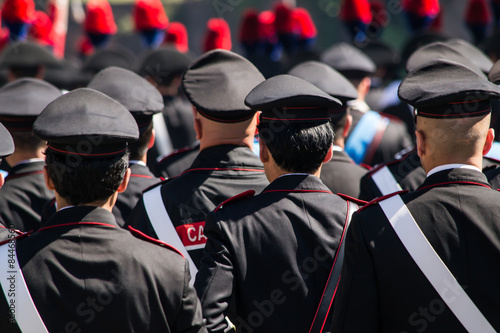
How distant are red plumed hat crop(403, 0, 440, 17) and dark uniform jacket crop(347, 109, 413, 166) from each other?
467 centimetres

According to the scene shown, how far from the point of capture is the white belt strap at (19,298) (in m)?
2.33

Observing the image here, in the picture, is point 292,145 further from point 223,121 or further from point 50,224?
point 50,224

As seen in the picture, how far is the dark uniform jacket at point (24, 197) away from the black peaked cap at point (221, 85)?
927 millimetres

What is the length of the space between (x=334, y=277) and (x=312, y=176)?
411mm

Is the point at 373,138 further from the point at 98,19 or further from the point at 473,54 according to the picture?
the point at 98,19

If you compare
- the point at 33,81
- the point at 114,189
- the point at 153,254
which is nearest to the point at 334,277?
the point at 153,254

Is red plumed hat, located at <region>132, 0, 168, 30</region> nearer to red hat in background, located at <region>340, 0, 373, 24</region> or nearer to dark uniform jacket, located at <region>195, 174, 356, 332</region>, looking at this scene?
red hat in background, located at <region>340, 0, 373, 24</region>

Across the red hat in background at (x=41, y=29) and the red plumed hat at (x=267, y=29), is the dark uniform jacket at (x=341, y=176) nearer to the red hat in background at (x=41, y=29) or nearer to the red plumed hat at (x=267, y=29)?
the red hat in background at (x=41, y=29)

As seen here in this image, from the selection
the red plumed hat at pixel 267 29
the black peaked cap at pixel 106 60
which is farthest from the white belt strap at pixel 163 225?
the red plumed hat at pixel 267 29

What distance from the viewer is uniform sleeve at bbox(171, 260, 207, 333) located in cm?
244

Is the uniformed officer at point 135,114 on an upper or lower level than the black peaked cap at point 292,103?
lower

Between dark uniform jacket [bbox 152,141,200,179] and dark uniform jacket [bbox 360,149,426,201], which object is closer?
dark uniform jacket [bbox 360,149,426,201]

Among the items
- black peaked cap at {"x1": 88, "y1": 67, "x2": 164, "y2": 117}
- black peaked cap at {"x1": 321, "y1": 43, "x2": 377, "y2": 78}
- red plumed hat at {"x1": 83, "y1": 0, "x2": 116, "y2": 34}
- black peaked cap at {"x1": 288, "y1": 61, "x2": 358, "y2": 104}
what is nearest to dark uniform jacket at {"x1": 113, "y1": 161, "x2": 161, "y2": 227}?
black peaked cap at {"x1": 88, "y1": 67, "x2": 164, "y2": 117}

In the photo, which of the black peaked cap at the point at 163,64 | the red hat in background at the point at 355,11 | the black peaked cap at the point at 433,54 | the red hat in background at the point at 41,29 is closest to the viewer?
the black peaked cap at the point at 433,54
